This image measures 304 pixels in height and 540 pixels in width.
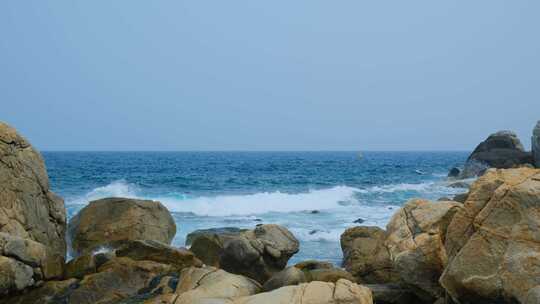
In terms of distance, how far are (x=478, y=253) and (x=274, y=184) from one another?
4277cm

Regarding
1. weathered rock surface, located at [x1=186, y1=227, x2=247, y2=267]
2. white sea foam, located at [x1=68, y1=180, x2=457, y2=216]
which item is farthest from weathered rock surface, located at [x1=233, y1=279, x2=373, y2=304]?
white sea foam, located at [x1=68, y1=180, x2=457, y2=216]

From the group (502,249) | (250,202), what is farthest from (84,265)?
(250,202)

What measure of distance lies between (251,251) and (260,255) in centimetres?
34

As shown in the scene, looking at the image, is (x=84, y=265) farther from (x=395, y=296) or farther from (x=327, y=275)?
(x=395, y=296)

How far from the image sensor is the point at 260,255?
42.8 ft

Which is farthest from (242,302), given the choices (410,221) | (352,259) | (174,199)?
(174,199)

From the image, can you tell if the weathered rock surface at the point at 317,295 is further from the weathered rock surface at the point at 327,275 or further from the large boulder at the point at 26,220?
the large boulder at the point at 26,220

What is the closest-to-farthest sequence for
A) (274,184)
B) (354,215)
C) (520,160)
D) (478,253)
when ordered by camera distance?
(478,253), (354,215), (520,160), (274,184)

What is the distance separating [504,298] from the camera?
7910 mm

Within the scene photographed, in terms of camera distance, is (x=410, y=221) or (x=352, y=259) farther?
(x=352, y=259)

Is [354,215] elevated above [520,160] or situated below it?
below

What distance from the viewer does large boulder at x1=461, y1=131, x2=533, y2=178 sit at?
139ft

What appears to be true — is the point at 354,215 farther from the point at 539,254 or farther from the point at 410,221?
the point at 539,254

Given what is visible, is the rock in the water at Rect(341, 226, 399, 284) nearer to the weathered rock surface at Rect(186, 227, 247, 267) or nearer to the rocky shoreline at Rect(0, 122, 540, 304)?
the rocky shoreline at Rect(0, 122, 540, 304)
